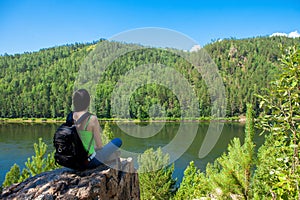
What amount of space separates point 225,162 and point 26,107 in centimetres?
8203

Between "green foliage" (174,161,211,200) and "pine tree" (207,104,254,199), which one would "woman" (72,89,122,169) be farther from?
"green foliage" (174,161,211,200)

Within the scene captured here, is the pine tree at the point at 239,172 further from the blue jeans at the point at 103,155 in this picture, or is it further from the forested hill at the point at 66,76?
the forested hill at the point at 66,76

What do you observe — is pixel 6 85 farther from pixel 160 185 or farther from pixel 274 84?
pixel 274 84

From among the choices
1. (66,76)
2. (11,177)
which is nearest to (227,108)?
(11,177)

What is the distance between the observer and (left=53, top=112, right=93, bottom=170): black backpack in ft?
12.0

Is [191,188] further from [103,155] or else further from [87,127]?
[87,127]

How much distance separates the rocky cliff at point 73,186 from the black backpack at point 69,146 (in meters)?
0.24

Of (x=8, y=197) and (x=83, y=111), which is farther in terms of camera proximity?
(x=83, y=111)

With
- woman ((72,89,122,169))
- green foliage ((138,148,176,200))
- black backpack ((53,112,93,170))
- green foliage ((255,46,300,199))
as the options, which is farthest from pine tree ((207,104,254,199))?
green foliage ((138,148,176,200))

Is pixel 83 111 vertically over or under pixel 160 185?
over

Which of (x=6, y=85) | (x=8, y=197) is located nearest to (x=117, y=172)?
(x=8, y=197)

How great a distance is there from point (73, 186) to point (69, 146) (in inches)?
23.8

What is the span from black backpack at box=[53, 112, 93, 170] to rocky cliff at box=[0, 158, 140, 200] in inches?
9.5

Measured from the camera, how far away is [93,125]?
3.99 meters
